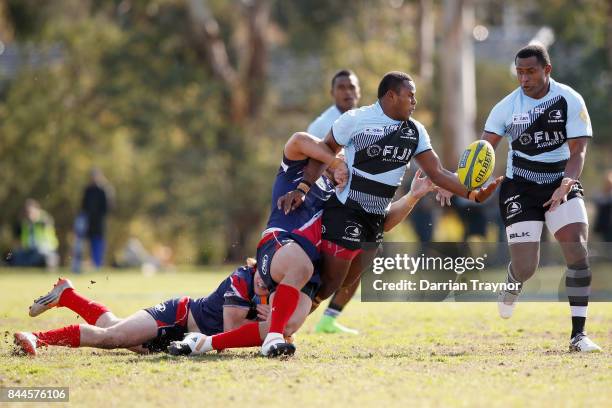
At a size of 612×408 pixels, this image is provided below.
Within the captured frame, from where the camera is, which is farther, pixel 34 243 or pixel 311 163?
pixel 34 243

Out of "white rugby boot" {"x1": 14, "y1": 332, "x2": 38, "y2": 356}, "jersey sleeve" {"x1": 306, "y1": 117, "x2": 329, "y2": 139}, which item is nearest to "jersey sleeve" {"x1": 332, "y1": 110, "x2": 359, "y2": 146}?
"jersey sleeve" {"x1": 306, "y1": 117, "x2": 329, "y2": 139}

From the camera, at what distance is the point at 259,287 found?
30.0ft

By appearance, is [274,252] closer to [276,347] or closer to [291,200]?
[291,200]

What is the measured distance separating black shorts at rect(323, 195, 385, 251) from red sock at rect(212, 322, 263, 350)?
3.43 feet

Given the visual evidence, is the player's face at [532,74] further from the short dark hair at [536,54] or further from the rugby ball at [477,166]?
the rugby ball at [477,166]

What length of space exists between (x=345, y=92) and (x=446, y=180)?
2.90 m

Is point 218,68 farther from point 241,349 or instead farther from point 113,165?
point 241,349

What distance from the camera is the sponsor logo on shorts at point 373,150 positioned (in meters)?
9.29

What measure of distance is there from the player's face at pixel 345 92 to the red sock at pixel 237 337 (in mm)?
3893

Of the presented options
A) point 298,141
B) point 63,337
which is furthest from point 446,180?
point 63,337

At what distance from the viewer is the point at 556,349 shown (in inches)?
378

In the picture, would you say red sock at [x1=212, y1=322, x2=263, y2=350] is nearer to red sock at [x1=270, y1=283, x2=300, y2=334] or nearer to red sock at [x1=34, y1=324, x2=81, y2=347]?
red sock at [x1=270, y1=283, x2=300, y2=334]

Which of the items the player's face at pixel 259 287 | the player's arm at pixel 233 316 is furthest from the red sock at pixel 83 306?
the player's face at pixel 259 287

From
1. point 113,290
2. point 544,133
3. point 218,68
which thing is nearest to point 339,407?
point 544,133
